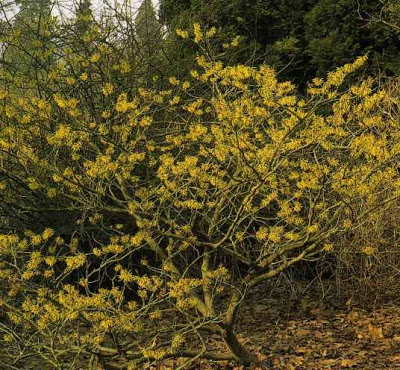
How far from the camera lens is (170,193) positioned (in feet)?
13.9

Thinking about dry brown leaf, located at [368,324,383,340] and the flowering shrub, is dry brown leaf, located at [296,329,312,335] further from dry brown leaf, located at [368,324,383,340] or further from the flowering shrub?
the flowering shrub

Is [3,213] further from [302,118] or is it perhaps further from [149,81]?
[302,118]

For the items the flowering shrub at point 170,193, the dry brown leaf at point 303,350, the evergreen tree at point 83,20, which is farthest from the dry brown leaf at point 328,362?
the evergreen tree at point 83,20

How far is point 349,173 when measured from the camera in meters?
4.14

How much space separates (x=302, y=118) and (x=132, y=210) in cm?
153

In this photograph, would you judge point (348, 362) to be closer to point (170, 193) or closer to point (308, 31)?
point (170, 193)

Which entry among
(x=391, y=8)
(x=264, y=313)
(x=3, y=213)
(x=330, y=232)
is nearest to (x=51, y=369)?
(x=3, y=213)

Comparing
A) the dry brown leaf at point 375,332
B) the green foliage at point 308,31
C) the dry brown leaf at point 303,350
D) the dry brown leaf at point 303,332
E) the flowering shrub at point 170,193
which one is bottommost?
the dry brown leaf at point 375,332

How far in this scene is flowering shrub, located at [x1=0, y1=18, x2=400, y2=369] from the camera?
3.78m

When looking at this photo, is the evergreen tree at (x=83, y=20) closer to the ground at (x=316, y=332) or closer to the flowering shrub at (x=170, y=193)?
the flowering shrub at (x=170, y=193)

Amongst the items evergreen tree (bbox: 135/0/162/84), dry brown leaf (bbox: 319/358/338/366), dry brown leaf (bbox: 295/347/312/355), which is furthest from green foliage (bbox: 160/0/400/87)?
dry brown leaf (bbox: 319/358/338/366)

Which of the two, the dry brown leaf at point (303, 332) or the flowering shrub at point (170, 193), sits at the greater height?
the flowering shrub at point (170, 193)

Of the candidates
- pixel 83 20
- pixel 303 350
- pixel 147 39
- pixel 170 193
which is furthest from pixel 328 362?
pixel 83 20

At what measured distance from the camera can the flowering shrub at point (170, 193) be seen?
378 cm
